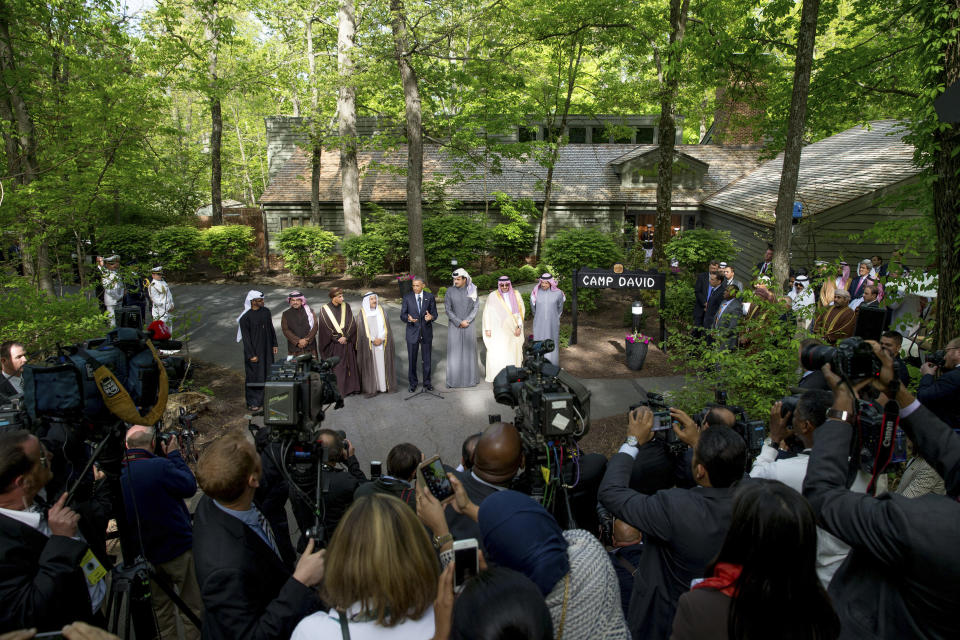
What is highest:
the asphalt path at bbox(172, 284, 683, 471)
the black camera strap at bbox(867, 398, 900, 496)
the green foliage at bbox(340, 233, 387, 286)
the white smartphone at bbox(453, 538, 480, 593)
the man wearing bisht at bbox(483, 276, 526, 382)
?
the green foliage at bbox(340, 233, 387, 286)

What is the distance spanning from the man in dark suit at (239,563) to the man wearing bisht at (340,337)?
19.7 feet

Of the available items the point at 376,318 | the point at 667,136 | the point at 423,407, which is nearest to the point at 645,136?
the point at 667,136

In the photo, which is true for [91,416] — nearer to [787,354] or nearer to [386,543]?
[386,543]

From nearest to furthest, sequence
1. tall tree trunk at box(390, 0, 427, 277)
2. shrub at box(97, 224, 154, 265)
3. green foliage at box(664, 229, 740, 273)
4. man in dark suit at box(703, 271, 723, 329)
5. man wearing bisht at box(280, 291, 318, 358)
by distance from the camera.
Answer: man wearing bisht at box(280, 291, 318, 358), man in dark suit at box(703, 271, 723, 329), tall tree trunk at box(390, 0, 427, 277), green foliage at box(664, 229, 740, 273), shrub at box(97, 224, 154, 265)

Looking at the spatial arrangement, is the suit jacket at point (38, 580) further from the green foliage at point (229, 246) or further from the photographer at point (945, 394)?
the green foliage at point (229, 246)

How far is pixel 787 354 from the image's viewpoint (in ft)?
17.2

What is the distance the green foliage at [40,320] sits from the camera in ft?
19.3

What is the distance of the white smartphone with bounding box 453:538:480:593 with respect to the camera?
1862mm

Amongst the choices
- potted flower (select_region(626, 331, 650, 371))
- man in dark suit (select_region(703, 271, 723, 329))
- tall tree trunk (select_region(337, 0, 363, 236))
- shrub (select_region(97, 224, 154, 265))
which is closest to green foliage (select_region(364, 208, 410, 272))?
tall tree trunk (select_region(337, 0, 363, 236))

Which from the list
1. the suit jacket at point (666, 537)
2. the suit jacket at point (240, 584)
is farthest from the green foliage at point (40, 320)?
the suit jacket at point (666, 537)

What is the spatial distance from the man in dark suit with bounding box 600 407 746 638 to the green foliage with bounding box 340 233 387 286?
53.0 ft

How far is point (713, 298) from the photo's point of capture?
31.6 feet

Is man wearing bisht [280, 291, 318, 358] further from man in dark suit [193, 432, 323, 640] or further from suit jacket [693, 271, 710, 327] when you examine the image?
suit jacket [693, 271, 710, 327]

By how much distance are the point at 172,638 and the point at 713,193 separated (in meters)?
23.8
